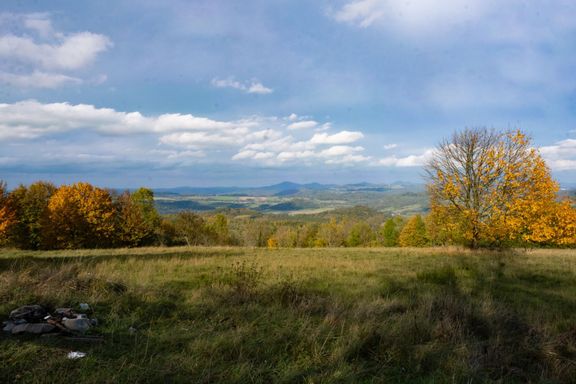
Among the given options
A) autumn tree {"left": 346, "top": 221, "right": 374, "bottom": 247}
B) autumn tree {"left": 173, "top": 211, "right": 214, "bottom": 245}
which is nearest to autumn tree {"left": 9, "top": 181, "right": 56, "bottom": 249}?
autumn tree {"left": 173, "top": 211, "right": 214, "bottom": 245}

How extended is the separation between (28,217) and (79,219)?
822 centimetres

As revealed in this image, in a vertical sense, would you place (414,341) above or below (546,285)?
above

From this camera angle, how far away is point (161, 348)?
5.46m

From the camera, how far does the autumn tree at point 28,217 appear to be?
4553cm

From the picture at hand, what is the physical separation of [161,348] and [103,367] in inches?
38.0

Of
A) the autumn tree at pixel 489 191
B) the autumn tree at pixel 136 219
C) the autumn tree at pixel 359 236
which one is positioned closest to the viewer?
the autumn tree at pixel 489 191

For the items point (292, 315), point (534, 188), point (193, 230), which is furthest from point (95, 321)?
point (193, 230)

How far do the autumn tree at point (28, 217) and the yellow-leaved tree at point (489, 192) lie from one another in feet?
155

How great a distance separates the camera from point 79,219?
45.3 m

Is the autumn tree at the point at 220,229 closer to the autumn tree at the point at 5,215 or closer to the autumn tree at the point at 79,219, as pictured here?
the autumn tree at the point at 79,219

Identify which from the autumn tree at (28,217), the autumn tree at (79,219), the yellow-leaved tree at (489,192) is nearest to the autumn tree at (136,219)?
the autumn tree at (79,219)

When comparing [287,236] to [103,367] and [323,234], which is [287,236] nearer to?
[323,234]

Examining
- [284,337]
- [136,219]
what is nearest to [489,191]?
[284,337]

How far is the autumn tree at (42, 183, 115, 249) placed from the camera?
43.4 m
